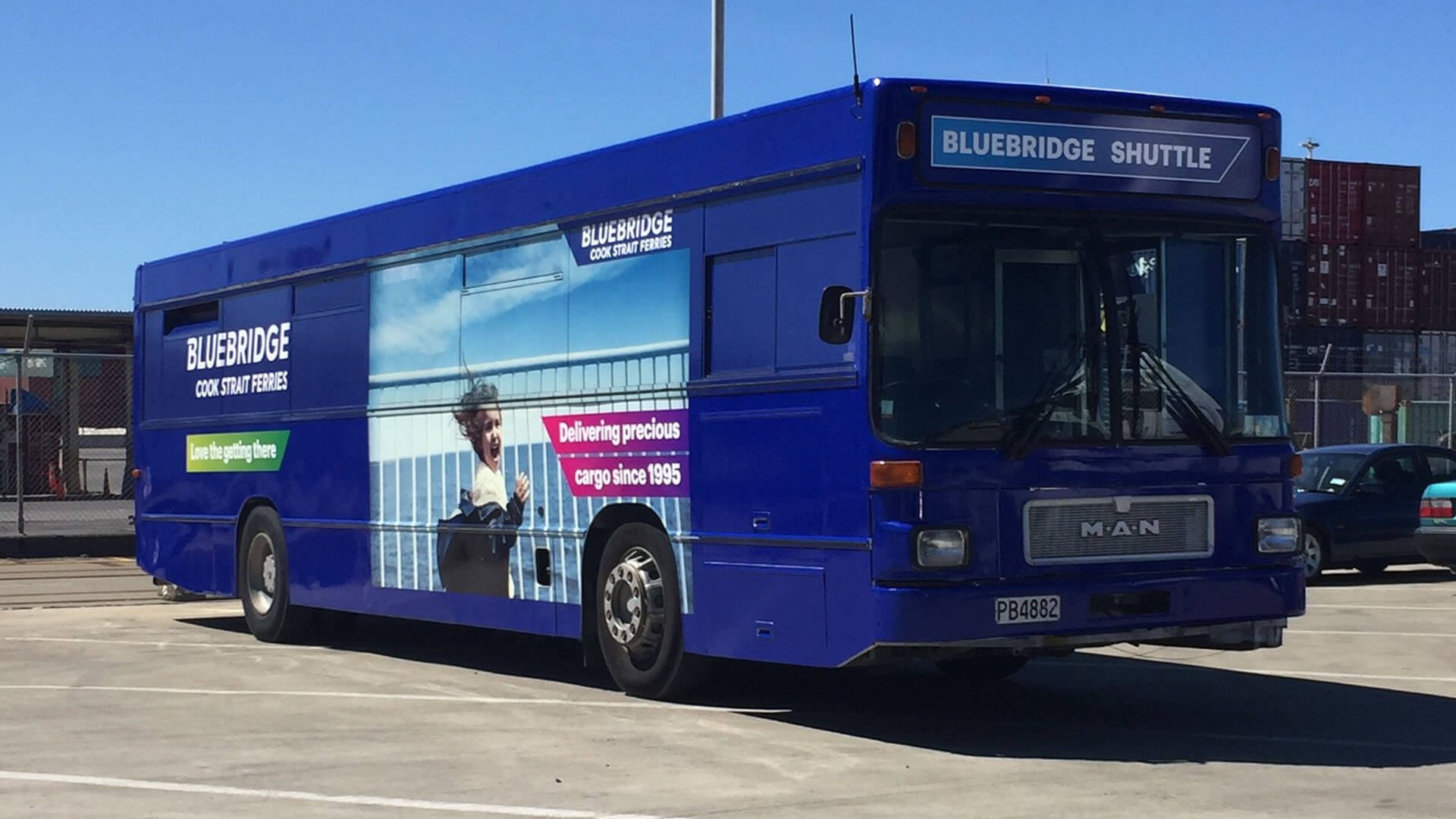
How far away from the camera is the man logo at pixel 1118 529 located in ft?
30.9

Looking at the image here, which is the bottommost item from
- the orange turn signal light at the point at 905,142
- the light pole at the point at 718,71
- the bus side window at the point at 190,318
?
the bus side window at the point at 190,318

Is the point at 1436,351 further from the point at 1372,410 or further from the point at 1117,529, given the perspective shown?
the point at 1117,529

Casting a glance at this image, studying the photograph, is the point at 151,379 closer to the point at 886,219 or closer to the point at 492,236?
the point at 492,236

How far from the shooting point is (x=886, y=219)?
916 centimetres

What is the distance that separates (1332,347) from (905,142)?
45265 millimetres

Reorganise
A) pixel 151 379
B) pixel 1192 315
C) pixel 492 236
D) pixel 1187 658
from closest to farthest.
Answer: pixel 1192 315
pixel 492 236
pixel 1187 658
pixel 151 379

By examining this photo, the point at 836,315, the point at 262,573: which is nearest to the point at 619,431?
the point at 836,315

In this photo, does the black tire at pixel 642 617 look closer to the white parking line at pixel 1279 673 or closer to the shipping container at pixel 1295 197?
the white parking line at pixel 1279 673

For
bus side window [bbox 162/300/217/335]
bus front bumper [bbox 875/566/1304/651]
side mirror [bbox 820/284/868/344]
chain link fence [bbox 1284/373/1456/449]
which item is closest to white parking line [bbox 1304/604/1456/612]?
chain link fence [bbox 1284/373/1456/449]

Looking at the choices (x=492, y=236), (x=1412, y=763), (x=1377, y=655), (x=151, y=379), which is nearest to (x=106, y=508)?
(x=151, y=379)

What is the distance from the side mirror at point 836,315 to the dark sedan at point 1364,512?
43.1 ft

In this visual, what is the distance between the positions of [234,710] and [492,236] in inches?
135

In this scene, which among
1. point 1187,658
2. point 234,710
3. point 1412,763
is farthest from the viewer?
point 1187,658

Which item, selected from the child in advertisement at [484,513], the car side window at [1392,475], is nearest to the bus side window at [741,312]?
the child in advertisement at [484,513]
